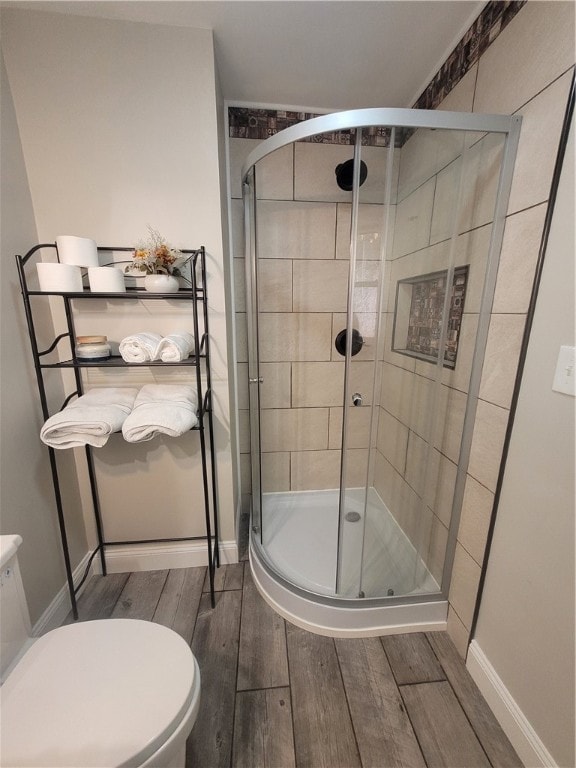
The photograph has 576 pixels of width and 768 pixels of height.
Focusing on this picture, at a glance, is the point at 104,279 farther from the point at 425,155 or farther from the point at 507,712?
the point at 507,712

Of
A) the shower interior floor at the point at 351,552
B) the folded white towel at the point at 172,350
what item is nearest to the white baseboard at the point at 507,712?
the shower interior floor at the point at 351,552

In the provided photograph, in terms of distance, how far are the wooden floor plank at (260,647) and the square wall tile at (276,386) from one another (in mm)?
1029

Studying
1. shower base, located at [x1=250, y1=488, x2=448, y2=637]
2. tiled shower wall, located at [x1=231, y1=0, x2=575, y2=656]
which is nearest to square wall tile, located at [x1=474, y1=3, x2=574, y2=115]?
tiled shower wall, located at [x1=231, y1=0, x2=575, y2=656]

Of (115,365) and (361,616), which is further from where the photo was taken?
(361,616)

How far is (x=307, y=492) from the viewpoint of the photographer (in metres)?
2.10

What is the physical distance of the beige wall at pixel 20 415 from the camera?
1.09 metres

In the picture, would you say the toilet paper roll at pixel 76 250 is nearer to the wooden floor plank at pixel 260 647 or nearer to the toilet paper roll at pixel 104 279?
the toilet paper roll at pixel 104 279

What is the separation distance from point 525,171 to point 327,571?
1.81 meters

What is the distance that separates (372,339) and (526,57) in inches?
37.2

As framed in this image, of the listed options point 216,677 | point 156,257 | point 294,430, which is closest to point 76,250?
point 156,257

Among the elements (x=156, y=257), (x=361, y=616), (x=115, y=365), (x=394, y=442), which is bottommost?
(x=361, y=616)

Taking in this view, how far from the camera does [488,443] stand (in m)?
1.07

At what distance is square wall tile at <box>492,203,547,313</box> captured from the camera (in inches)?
34.7

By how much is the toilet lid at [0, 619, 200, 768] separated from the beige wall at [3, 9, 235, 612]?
3.16 ft
